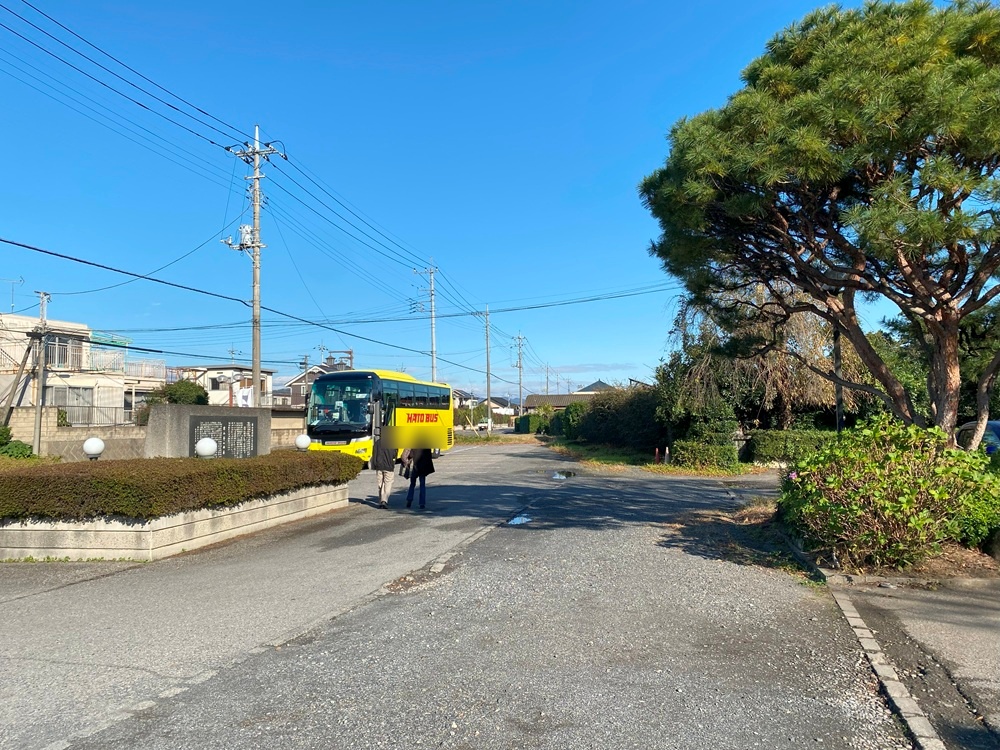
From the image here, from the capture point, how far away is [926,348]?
928 centimetres

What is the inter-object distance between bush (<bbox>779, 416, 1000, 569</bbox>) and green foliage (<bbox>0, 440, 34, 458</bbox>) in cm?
2661

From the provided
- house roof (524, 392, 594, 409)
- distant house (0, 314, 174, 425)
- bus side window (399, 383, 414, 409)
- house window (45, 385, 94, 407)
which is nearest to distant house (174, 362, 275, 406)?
distant house (0, 314, 174, 425)

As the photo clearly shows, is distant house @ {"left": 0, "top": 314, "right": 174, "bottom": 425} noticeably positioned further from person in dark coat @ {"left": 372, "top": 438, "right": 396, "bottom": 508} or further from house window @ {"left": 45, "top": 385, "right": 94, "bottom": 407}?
person in dark coat @ {"left": 372, "top": 438, "right": 396, "bottom": 508}

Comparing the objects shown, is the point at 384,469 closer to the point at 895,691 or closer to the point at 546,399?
the point at 895,691

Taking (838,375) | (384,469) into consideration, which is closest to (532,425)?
(384,469)

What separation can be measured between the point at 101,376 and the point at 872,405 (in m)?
37.9

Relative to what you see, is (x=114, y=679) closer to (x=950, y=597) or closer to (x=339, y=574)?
(x=339, y=574)

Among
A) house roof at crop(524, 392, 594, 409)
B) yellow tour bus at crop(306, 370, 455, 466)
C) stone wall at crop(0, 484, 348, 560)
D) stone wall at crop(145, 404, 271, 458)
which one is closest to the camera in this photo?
stone wall at crop(0, 484, 348, 560)

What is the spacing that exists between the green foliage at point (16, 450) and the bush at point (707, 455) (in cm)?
2310

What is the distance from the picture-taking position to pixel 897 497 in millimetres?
7301

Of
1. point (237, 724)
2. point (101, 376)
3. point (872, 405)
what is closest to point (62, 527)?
point (237, 724)

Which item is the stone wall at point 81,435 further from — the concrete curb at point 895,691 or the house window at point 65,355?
the concrete curb at point 895,691

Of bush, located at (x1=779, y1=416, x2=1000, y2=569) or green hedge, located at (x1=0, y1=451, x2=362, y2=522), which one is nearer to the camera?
bush, located at (x1=779, y1=416, x2=1000, y2=569)

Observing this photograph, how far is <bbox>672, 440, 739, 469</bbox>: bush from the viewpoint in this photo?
82.3 ft
